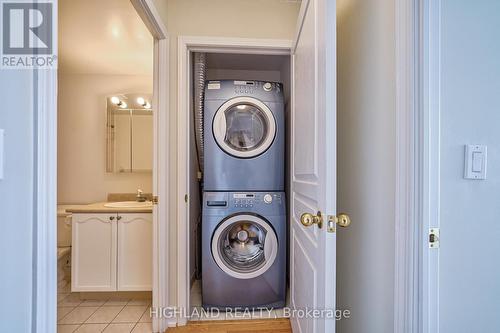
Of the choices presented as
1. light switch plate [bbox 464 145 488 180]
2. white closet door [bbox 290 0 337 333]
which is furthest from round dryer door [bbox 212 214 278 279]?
light switch plate [bbox 464 145 488 180]

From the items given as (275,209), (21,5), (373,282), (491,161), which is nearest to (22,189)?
(21,5)

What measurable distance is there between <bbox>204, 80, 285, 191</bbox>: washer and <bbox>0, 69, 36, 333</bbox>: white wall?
50.0 inches

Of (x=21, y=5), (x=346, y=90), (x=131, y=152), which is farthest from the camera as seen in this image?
(x=131, y=152)

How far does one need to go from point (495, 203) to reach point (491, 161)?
14cm

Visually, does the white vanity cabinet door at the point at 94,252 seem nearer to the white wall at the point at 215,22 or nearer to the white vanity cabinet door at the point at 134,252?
the white vanity cabinet door at the point at 134,252

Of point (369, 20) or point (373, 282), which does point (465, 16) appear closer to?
point (369, 20)

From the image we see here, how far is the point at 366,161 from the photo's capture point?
3.04 feet

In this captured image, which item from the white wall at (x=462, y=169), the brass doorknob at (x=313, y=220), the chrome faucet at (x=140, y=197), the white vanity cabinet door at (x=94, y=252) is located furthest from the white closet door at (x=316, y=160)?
the chrome faucet at (x=140, y=197)

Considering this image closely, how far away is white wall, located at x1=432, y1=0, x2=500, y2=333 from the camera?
701 mm

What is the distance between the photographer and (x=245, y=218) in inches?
70.6

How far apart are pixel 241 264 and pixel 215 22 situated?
197 cm

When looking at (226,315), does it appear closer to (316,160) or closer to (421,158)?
(316,160)

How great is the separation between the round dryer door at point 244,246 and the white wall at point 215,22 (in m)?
0.38

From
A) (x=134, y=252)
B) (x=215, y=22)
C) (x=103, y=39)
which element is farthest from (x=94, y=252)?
(x=215, y=22)
